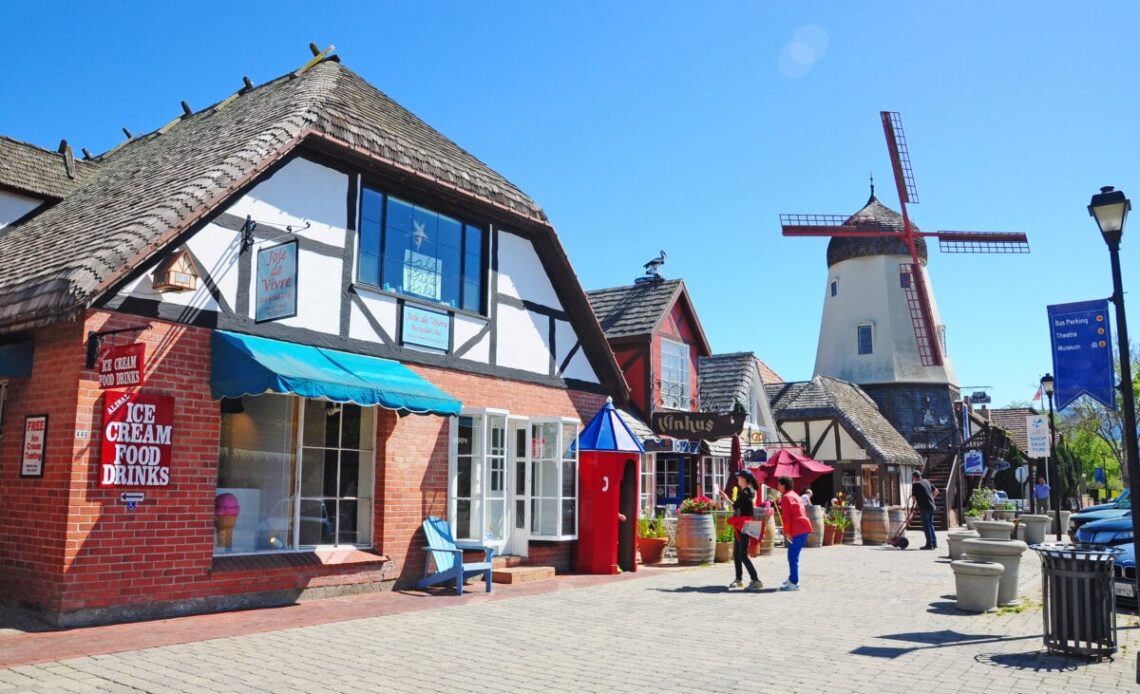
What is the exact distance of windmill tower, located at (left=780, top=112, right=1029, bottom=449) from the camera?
39000mm

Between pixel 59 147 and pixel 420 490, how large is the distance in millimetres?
8784

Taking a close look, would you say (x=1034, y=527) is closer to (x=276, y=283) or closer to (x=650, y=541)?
(x=650, y=541)

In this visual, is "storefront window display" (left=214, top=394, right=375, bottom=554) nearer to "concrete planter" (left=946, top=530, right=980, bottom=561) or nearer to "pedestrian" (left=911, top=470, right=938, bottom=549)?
"concrete planter" (left=946, top=530, right=980, bottom=561)

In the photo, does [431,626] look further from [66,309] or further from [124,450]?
[66,309]

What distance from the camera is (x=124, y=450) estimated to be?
29.1ft

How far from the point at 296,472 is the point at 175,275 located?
2974mm

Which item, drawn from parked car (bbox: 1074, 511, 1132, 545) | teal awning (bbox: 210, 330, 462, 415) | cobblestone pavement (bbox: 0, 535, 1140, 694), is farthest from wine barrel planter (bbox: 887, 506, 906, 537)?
teal awning (bbox: 210, 330, 462, 415)

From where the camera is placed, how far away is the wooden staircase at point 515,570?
12953 millimetres

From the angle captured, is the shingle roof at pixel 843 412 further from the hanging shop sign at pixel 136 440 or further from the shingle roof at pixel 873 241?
the hanging shop sign at pixel 136 440

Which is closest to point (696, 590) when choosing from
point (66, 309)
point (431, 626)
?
point (431, 626)

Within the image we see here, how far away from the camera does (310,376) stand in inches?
380

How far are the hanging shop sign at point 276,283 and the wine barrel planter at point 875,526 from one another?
18.4m

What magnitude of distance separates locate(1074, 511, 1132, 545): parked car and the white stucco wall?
51.4 ft

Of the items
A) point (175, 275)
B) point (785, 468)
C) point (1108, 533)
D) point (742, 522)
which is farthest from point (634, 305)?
point (175, 275)
